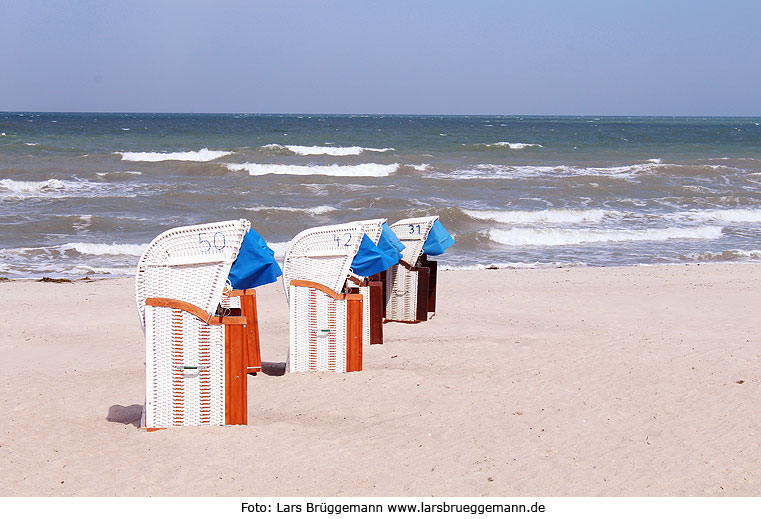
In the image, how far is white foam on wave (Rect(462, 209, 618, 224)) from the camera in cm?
2298

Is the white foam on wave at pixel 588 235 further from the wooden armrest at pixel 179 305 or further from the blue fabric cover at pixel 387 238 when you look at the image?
the wooden armrest at pixel 179 305

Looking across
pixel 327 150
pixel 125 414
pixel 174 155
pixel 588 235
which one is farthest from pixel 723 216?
pixel 174 155

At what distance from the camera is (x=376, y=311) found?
9188mm

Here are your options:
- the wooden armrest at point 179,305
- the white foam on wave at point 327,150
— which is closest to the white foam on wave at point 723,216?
the wooden armrest at point 179,305

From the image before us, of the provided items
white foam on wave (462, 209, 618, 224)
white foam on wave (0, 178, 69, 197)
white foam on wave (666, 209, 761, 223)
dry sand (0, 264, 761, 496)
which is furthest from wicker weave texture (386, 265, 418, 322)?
white foam on wave (0, 178, 69, 197)

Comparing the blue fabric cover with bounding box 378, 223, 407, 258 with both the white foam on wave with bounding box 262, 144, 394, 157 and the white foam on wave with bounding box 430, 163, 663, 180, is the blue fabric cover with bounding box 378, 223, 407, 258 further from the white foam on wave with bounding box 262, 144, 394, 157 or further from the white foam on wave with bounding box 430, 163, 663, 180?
the white foam on wave with bounding box 262, 144, 394, 157

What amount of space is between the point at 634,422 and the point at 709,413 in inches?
27.5

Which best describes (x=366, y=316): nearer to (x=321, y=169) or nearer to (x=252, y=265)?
(x=252, y=265)

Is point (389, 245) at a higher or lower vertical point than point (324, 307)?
higher

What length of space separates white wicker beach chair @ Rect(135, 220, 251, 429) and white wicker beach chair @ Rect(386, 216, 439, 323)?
16.4ft

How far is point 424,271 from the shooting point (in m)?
10.7

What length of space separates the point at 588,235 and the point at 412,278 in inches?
425

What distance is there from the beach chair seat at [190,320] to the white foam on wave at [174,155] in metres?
33.5
